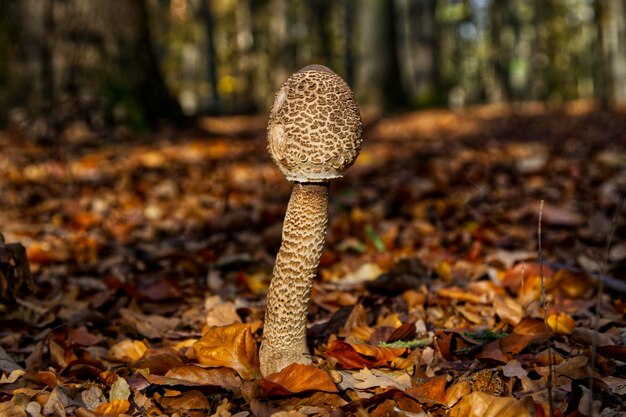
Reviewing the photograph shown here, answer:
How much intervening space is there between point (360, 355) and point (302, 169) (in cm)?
88

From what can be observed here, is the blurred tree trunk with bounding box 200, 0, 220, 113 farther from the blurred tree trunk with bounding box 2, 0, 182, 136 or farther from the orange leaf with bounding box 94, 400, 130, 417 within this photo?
the orange leaf with bounding box 94, 400, 130, 417

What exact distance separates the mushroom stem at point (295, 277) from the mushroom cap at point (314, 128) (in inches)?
4.9

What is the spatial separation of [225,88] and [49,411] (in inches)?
1311

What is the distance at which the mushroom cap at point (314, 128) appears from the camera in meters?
2.14

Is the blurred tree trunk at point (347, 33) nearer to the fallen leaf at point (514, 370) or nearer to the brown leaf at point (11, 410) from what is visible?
the fallen leaf at point (514, 370)

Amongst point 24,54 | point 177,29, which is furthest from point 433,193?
point 177,29

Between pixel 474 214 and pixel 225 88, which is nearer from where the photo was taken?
pixel 474 214

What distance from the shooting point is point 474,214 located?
16.9 feet

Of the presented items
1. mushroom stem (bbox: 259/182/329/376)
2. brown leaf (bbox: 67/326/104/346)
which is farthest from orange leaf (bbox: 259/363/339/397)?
brown leaf (bbox: 67/326/104/346)

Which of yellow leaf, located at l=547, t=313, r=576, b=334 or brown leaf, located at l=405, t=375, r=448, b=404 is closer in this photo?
brown leaf, located at l=405, t=375, r=448, b=404

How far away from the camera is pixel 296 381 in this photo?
7.47 ft

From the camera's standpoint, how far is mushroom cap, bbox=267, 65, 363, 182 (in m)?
2.14

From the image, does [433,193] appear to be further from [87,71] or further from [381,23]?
[381,23]

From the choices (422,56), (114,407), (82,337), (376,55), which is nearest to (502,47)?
(422,56)
